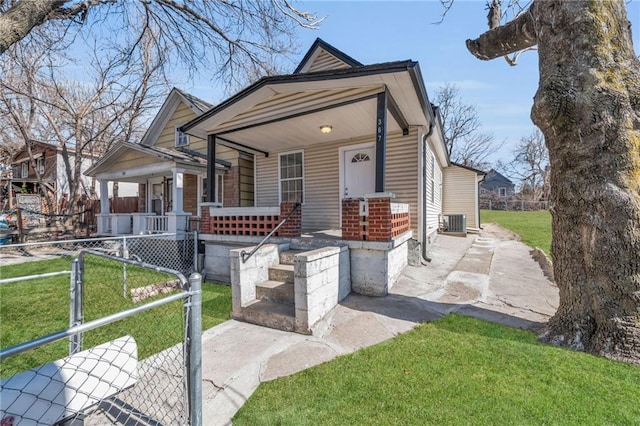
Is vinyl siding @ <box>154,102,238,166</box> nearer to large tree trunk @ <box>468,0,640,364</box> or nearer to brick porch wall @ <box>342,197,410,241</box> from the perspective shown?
brick porch wall @ <box>342,197,410,241</box>

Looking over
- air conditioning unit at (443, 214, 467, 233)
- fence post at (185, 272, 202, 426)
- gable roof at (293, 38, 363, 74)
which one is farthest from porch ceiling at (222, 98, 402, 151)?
air conditioning unit at (443, 214, 467, 233)

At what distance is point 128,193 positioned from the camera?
65.1ft

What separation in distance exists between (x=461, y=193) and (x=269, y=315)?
1195 cm

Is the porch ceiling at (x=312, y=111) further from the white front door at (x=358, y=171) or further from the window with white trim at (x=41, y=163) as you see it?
the window with white trim at (x=41, y=163)

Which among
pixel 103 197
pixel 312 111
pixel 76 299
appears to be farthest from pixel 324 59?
pixel 103 197

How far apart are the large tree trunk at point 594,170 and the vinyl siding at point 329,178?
334cm

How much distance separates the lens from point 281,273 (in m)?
4.64

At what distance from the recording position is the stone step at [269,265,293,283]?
4.54 m

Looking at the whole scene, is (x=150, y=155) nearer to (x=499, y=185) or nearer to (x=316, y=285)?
(x=316, y=285)

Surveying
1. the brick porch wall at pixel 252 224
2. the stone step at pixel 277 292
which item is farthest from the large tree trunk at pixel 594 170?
the brick porch wall at pixel 252 224

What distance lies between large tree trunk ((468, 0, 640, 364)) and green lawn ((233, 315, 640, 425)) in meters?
0.48

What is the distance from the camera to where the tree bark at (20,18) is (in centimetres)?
418

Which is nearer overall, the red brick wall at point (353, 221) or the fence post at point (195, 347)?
the fence post at point (195, 347)

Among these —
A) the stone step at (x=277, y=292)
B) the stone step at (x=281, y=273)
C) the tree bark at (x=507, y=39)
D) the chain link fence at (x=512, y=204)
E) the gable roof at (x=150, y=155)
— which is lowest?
the stone step at (x=277, y=292)
